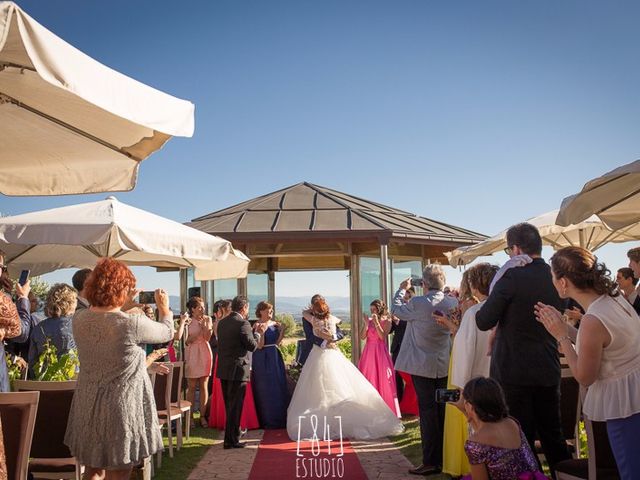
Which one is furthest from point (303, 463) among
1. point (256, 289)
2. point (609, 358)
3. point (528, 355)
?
point (256, 289)

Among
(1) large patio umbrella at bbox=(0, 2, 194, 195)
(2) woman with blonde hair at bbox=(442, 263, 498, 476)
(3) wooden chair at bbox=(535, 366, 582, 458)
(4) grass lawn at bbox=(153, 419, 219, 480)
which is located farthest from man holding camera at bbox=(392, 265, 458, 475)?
(1) large patio umbrella at bbox=(0, 2, 194, 195)

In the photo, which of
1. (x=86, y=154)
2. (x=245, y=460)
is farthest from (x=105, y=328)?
(x=245, y=460)

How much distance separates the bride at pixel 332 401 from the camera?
29.8 feet

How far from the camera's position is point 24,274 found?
5.03 m

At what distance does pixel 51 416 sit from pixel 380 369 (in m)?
6.56

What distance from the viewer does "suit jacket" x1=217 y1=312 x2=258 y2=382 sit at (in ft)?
27.7

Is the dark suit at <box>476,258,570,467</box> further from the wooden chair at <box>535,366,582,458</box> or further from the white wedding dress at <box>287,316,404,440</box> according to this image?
the white wedding dress at <box>287,316,404,440</box>


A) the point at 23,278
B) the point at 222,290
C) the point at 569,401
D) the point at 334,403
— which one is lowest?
the point at 334,403

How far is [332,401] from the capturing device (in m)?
9.23

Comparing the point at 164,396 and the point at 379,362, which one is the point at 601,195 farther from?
the point at 379,362

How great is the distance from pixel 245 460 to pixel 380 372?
3.41 m

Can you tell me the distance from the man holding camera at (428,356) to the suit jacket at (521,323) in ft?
5.74

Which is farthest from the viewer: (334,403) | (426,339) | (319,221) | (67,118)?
(319,221)

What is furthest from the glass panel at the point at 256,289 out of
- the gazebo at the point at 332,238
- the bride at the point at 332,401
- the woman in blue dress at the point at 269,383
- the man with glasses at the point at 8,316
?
the man with glasses at the point at 8,316
